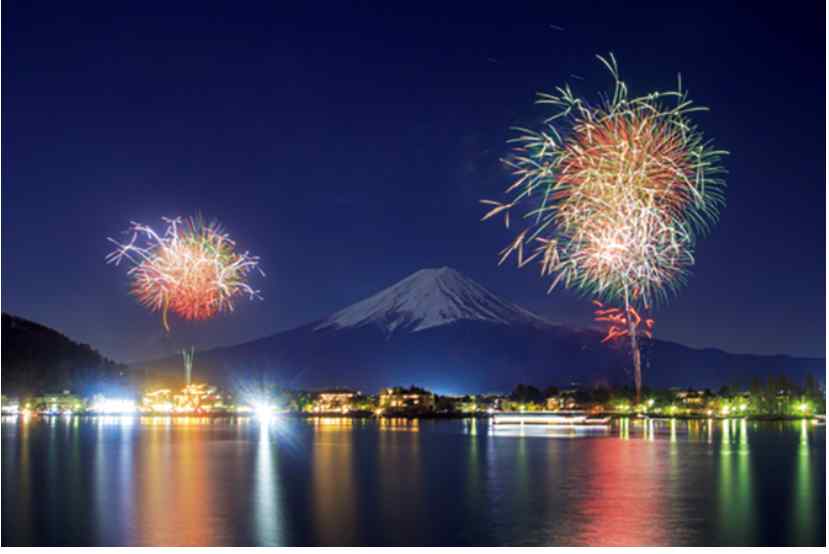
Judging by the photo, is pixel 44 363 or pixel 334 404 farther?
pixel 334 404

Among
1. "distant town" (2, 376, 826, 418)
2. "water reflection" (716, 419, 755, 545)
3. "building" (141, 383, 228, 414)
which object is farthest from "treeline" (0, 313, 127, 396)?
"water reflection" (716, 419, 755, 545)

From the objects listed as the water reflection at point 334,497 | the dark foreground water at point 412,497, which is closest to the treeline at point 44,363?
the dark foreground water at point 412,497

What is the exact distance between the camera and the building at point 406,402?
561 ft

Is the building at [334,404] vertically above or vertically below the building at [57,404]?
below

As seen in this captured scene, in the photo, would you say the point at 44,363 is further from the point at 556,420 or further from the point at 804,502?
the point at 804,502

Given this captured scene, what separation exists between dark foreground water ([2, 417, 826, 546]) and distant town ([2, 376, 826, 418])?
61.7 m

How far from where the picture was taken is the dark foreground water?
21359 mm

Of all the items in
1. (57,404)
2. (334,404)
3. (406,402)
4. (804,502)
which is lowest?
(334,404)

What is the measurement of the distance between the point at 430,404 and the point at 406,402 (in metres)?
4.99

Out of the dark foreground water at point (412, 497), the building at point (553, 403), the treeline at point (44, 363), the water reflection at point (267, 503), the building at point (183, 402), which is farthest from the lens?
the building at point (553, 403)

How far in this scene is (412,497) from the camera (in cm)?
2881

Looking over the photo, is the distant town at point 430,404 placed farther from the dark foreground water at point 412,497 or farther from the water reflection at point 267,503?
the water reflection at point 267,503

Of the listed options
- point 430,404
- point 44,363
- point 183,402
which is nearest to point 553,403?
point 430,404

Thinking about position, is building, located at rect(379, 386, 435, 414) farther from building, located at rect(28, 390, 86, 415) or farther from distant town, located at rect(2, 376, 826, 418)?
building, located at rect(28, 390, 86, 415)
